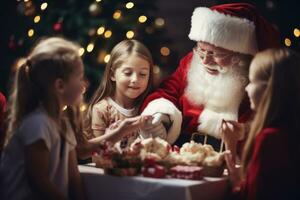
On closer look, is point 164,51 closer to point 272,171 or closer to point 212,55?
point 212,55

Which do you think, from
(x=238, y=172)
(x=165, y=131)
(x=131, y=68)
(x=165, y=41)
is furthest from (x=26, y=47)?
(x=238, y=172)

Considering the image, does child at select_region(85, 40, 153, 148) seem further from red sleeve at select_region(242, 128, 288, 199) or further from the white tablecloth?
red sleeve at select_region(242, 128, 288, 199)

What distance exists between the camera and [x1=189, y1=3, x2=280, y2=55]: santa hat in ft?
10.1

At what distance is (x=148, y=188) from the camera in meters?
2.44

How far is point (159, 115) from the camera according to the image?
2.98 meters

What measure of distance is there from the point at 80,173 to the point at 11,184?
329mm

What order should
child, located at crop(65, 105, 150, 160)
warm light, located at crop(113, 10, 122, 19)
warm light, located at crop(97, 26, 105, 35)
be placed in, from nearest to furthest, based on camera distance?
1. child, located at crop(65, 105, 150, 160)
2. warm light, located at crop(97, 26, 105, 35)
3. warm light, located at crop(113, 10, 122, 19)

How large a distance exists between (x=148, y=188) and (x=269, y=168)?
1.60ft

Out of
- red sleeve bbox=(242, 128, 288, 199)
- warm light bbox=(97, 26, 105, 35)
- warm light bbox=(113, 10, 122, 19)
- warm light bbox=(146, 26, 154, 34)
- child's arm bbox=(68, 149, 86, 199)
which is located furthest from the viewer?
warm light bbox=(146, 26, 154, 34)

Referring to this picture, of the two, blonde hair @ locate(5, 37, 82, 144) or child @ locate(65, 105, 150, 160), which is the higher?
blonde hair @ locate(5, 37, 82, 144)

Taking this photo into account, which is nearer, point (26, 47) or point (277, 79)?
point (277, 79)

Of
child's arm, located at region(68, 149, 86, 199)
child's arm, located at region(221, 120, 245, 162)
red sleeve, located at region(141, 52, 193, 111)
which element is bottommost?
child's arm, located at region(68, 149, 86, 199)

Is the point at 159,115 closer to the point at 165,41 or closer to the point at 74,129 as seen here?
the point at 74,129

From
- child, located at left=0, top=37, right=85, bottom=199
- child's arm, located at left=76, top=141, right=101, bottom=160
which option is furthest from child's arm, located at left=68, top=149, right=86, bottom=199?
child's arm, located at left=76, top=141, right=101, bottom=160
